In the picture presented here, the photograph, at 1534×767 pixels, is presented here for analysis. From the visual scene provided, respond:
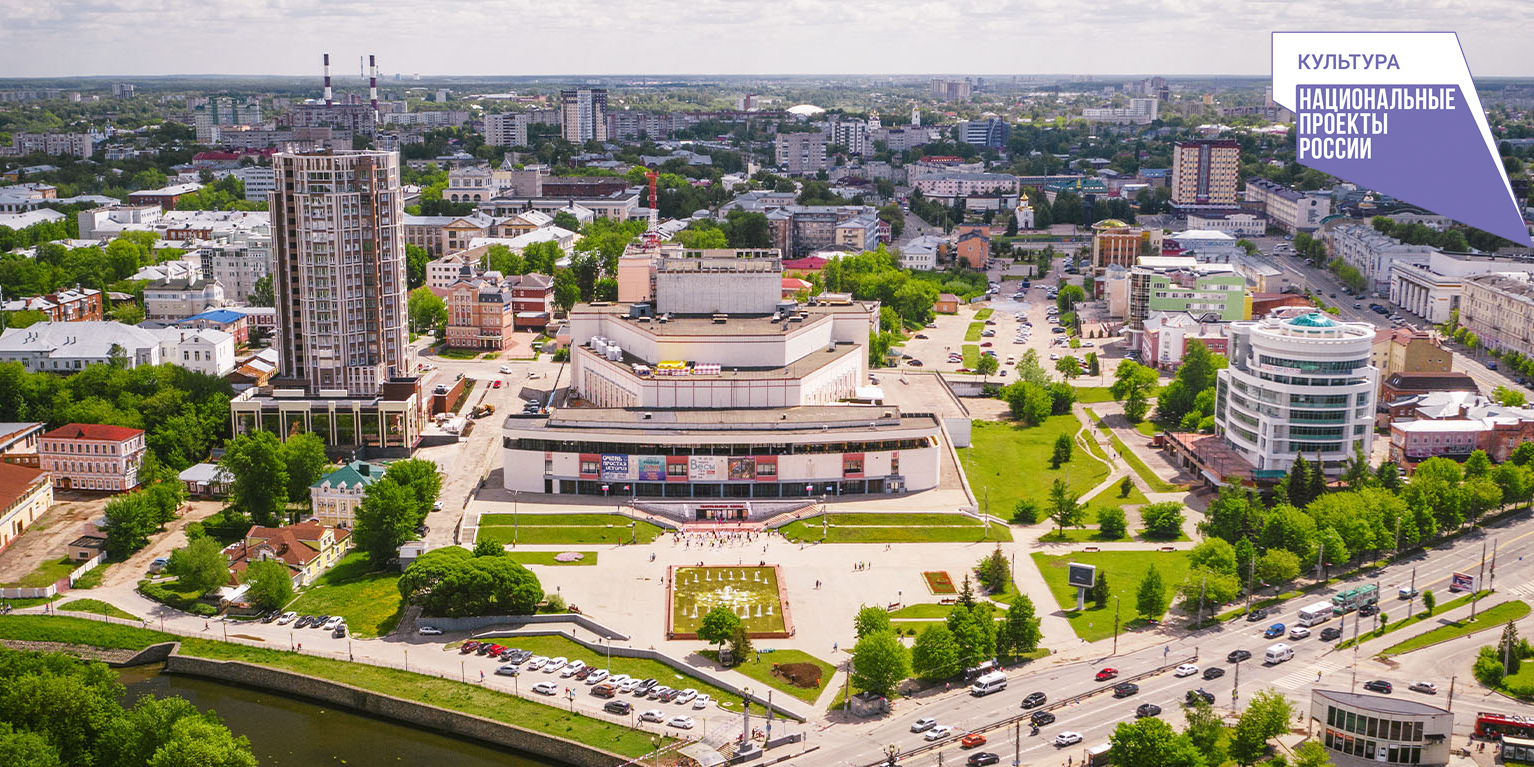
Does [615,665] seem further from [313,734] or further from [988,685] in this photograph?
[988,685]

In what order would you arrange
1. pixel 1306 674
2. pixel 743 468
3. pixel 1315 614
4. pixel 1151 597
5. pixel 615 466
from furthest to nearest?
pixel 615 466 < pixel 743 468 < pixel 1315 614 < pixel 1151 597 < pixel 1306 674

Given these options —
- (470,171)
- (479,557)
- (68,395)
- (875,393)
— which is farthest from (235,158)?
(479,557)

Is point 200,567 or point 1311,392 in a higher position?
point 1311,392

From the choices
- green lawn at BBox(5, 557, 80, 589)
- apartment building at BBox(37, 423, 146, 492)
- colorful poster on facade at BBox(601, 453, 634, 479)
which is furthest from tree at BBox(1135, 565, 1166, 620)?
apartment building at BBox(37, 423, 146, 492)

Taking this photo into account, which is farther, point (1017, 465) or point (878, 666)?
point (1017, 465)

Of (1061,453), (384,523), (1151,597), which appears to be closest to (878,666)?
(1151,597)

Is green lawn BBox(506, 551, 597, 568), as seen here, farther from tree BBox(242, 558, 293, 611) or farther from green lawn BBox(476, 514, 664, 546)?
tree BBox(242, 558, 293, 611)

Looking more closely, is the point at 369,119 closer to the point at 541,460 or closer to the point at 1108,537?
the point at 541,460
